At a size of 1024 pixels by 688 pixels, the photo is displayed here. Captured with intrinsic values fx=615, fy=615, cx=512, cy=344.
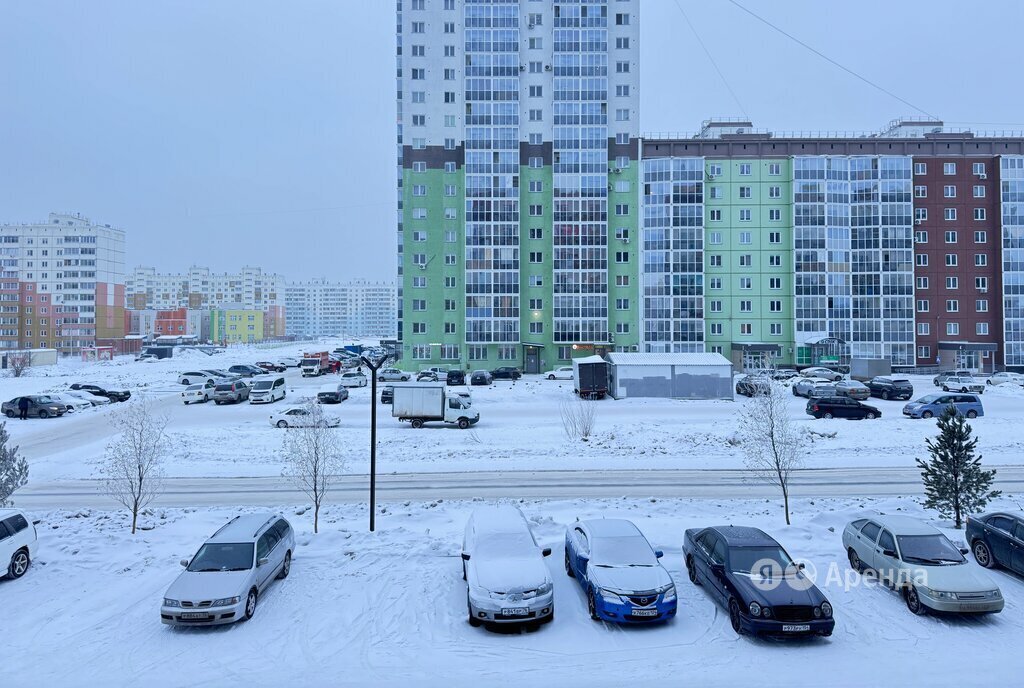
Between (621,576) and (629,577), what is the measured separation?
140 millimetres

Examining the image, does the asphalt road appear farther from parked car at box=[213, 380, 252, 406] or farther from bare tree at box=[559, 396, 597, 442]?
parked car at box=[213, 380, 252, 406]

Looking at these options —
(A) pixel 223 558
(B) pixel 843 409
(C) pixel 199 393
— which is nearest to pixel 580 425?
(B) pixel 843 409

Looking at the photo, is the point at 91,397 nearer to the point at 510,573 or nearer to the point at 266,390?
the point at 266,390

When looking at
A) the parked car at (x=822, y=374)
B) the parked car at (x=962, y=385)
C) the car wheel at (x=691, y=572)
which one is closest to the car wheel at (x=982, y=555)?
the car wheel at (x=691, y=572)

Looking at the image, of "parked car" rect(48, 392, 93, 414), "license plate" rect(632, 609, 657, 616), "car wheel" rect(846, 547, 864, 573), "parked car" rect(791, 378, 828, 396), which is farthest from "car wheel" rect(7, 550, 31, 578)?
"parked car" rect(791, 378, 828, 396)

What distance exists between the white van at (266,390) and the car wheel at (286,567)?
3101cm

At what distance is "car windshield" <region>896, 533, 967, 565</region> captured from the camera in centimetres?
1138

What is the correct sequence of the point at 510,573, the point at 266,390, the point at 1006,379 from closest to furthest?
the point at 510,573
the point at 266,390
the point at 1006,379

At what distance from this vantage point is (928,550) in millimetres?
11562

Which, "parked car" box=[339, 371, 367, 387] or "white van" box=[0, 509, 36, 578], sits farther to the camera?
"parked car" box=[339, 371, 367, 387]

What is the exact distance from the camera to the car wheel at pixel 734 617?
10.5 metres

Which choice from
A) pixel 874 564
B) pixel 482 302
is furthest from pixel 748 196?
pixel 874 564

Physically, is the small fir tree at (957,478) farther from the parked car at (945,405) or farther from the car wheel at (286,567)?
the parked car at (945,405)

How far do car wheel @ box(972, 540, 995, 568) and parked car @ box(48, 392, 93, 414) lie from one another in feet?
146
